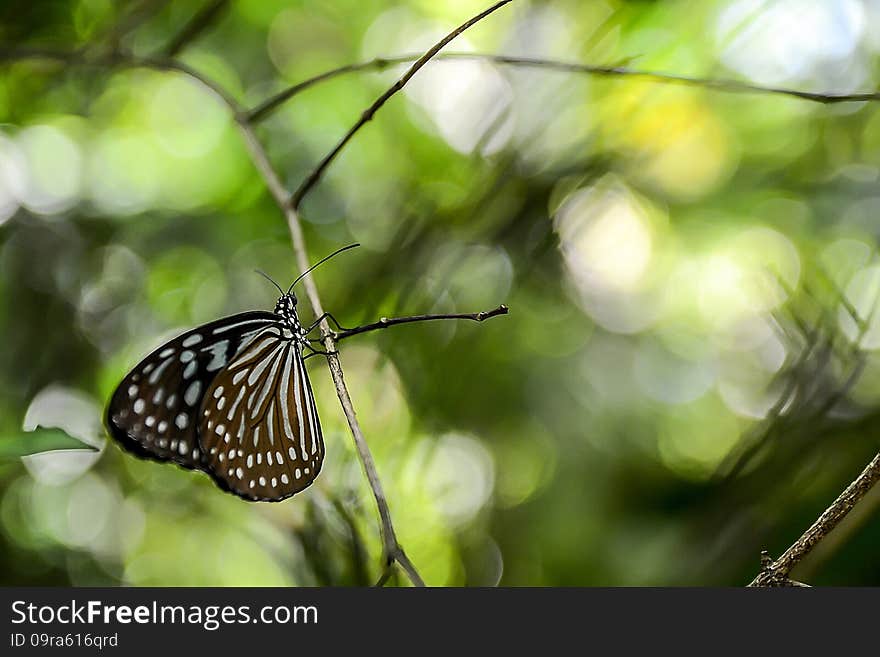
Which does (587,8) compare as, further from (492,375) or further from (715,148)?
(492,375)

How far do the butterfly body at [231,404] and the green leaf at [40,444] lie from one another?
74 mm

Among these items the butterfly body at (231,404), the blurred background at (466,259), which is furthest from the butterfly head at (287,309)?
the blurred background at (466,259)

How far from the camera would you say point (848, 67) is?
39.6 inches

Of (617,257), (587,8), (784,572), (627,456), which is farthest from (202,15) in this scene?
(784,572)

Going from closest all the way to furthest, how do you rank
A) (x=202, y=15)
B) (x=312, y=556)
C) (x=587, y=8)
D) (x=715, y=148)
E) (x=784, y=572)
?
1. (x=784, y=572)
2. (x=312, y=556)
3. (x=202, y=15)
4. (x=587, y=8)
5. (x=715, y=148)

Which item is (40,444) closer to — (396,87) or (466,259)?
(396,87)

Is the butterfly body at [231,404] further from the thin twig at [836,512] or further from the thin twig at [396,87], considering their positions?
the thin twig at [836,512]

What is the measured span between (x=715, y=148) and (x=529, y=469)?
51 cm

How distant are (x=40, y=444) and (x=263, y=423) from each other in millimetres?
163

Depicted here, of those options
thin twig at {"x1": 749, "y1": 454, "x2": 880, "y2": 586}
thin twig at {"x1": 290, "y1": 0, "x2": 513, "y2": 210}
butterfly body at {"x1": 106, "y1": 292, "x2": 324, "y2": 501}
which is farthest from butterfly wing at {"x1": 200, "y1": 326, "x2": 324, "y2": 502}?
thin twig at {"x1": 749, "y1": 454, "x2": 880, "y2": 586}

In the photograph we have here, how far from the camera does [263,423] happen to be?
0.52 m

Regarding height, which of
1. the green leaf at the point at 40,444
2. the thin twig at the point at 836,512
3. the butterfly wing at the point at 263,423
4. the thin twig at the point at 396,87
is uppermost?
the thin twig at the point at 396,87

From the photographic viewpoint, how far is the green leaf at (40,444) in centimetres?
38

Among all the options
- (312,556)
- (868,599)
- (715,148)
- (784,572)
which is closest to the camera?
(784,572)
